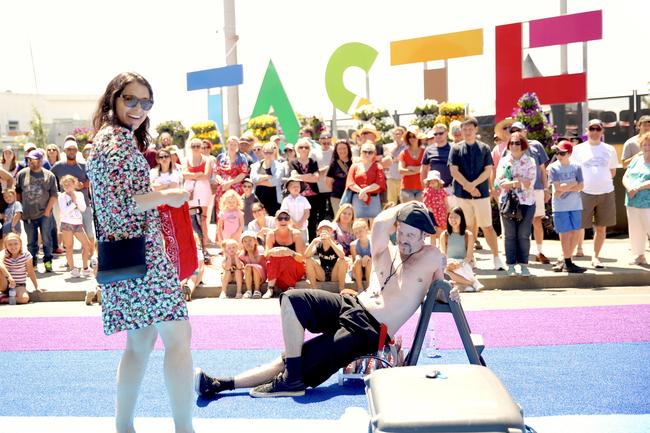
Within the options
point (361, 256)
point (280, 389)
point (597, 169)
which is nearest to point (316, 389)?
point (280, 389)

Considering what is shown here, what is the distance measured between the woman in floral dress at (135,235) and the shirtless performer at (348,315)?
128 cm

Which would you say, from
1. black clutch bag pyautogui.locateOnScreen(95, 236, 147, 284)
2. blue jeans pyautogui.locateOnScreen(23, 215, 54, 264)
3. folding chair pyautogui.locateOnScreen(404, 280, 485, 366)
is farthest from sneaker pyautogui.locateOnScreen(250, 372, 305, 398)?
blue jeans pyautogui.locateOnScreen(23, 215, 54, 264)

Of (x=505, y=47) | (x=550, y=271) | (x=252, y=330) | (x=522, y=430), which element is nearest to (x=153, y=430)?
(x=522, y=430)

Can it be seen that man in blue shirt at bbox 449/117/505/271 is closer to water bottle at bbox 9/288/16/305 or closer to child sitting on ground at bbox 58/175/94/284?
child sitting on ground at bbox 58/175/94/284

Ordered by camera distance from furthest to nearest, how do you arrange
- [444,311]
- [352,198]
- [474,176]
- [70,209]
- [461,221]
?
[70,209] < [352,198] < [474,176] < [461,221] < [444,311]

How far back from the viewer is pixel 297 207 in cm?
1041

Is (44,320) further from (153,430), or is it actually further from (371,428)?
(371,428)

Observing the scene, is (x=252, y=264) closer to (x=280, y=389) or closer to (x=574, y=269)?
(x=574, y=269)

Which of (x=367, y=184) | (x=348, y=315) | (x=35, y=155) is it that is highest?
(x=35, y=155)

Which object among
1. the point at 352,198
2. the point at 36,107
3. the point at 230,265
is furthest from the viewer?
the point at 36,107

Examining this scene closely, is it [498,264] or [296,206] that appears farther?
[296,206]

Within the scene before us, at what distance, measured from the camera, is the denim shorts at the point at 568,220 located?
9.80 m

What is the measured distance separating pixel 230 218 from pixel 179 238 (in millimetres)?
6471

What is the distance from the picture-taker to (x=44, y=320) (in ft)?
27.7
